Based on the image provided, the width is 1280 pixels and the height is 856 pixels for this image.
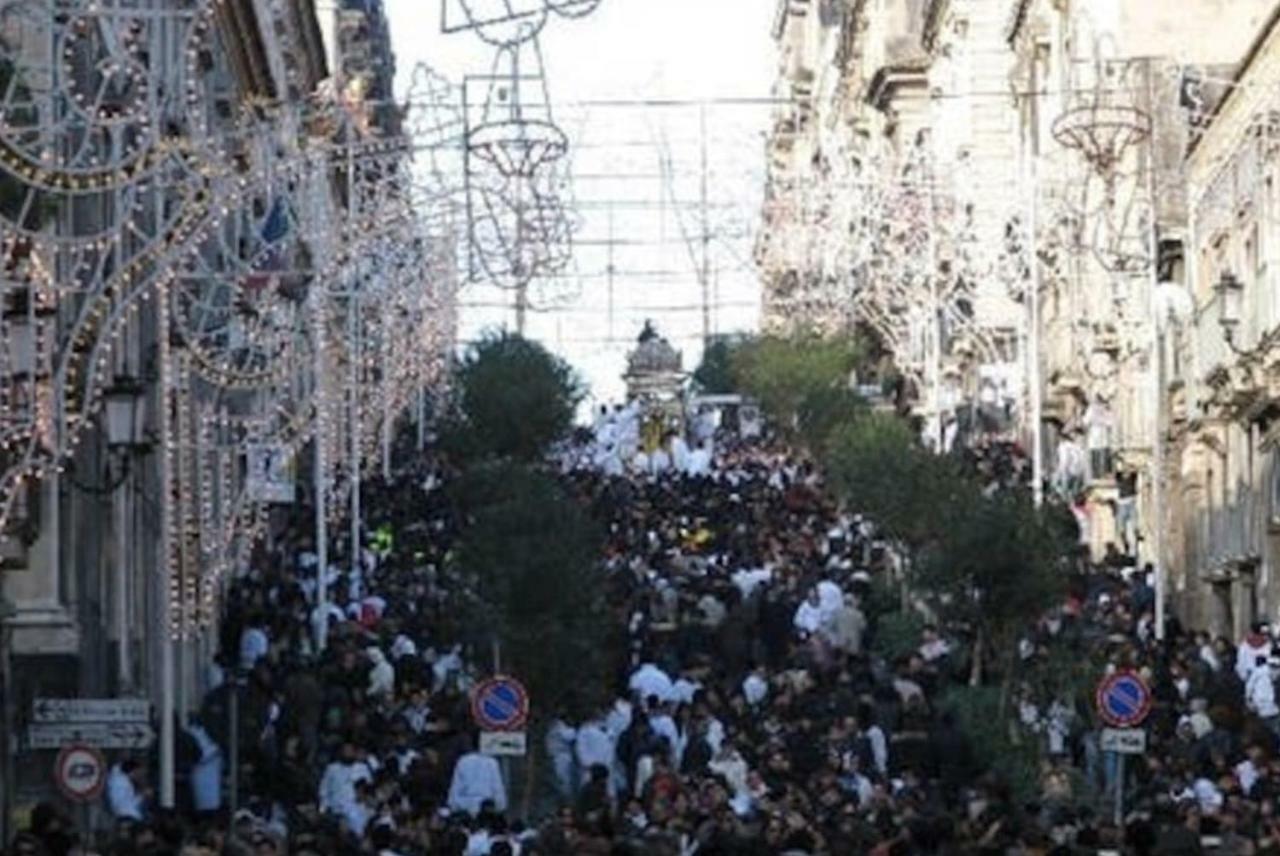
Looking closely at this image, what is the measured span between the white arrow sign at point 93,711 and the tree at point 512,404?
61.9 m

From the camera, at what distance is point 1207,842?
2853 cm

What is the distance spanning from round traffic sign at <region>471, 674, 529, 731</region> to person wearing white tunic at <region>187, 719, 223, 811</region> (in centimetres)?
307

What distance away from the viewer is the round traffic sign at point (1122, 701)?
34875 mm

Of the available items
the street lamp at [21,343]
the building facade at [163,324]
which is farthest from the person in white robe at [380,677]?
the street lamp at [21,343]

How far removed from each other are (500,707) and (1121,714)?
14.0 ft

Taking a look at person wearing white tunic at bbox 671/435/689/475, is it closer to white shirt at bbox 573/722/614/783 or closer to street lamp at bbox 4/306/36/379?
white shirt at bbox 573/722/614/783

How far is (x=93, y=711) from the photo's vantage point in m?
33.4

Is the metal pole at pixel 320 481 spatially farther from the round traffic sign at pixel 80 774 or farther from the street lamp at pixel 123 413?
the round traffic sign at pixel 80 774

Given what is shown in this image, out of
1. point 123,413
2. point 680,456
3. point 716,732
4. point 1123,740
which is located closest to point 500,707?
point 123,413

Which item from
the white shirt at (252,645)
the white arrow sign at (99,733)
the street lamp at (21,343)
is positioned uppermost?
the street lamp at (21,343)

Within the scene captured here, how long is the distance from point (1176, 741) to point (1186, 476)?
2806 centimetres

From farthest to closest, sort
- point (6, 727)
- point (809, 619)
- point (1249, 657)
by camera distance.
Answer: point (809, 619) < point (1249, 657) < point (6, 727)

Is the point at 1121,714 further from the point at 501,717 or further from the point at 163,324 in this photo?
the point at 163,324

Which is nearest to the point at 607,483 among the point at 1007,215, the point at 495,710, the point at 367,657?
the point at 1007,215
